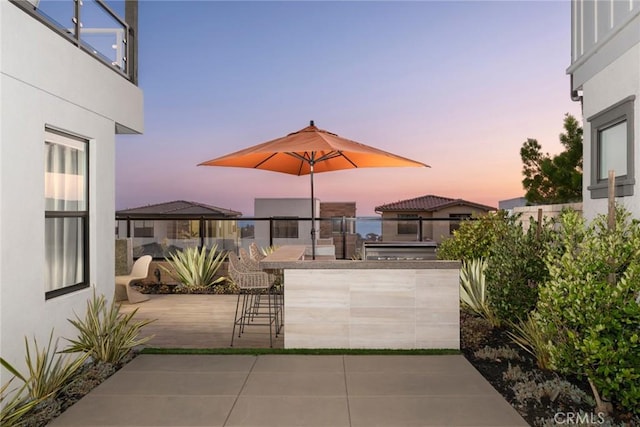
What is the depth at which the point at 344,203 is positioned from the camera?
23156 mm

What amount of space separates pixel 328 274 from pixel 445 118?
1197 centimetres

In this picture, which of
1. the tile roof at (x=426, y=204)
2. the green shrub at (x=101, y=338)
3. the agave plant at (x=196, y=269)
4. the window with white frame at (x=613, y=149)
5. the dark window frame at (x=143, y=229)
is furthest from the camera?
the tile roof at (x=426, y=204)

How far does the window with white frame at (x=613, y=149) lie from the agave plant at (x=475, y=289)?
185cm

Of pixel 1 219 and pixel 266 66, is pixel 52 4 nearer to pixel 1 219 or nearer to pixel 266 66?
pixel 1 219

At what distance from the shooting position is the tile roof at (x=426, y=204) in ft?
92.6

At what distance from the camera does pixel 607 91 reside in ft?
15.9

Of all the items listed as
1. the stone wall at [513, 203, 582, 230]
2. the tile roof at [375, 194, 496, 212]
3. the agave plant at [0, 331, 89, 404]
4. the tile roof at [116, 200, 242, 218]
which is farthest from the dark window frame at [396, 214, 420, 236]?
the tile roof at [375, 194, 496, 212]

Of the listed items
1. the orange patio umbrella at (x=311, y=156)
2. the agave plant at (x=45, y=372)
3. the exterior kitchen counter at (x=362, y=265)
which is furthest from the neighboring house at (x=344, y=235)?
the agave plant at (x=45, y=372)

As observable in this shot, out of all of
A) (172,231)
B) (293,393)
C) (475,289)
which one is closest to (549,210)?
(475,289)

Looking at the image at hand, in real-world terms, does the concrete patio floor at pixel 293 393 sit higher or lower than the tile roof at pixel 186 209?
lower

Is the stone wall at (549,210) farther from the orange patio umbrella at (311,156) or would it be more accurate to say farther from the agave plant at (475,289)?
the orange patio umbrella at (311,156)

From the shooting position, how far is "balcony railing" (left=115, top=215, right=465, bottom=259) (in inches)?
412

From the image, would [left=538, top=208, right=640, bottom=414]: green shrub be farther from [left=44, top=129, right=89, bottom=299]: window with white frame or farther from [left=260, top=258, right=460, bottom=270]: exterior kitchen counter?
[left=44, top=129, right=89, bottom=299]: window with white frame

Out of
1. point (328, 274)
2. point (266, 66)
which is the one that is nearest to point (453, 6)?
point (266, 66)
